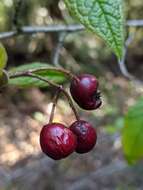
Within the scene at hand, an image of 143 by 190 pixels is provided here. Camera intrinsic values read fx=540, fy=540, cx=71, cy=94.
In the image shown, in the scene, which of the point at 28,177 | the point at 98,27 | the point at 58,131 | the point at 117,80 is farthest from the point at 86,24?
the point at 117,80

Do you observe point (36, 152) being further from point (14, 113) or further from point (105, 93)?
point (105, 93)

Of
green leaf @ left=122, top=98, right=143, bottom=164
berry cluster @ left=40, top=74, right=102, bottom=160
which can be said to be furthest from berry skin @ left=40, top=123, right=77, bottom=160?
green leaf @ left=122, top=98, right=143, bottom=164

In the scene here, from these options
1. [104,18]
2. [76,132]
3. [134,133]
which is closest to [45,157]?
[134,133]

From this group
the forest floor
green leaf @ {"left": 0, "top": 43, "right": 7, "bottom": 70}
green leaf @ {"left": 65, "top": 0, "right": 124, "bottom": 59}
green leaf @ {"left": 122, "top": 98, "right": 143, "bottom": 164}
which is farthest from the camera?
the forest floor

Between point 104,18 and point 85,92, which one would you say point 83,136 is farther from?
point 104,18

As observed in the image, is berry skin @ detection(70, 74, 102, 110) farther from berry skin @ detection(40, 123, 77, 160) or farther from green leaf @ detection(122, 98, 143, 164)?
green leaf @ detection(122, 98, 143, 164)

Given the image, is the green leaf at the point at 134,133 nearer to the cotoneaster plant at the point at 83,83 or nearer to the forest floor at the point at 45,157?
the cotoneaster plant at the point at 83,83

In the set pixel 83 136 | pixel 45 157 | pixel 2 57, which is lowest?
pixel 45 157
